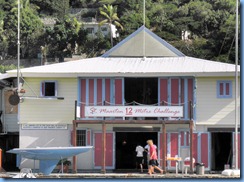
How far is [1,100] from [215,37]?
5468 centimetres

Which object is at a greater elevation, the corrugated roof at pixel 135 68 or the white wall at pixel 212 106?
the corrugated roof at pixel 135 68

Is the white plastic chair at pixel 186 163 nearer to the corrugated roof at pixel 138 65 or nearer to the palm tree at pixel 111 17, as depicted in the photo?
the corrugated roof at pixel 138 65

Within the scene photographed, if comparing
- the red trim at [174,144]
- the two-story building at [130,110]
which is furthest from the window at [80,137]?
the red trim at [174,144]

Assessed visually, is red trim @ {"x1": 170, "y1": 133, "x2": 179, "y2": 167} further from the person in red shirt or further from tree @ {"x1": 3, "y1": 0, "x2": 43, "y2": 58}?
tree @ {"x1": 3, "y1": 0, "x2": 43, "y2": 58}

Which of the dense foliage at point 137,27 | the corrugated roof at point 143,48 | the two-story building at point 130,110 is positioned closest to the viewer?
the two-story building at point 130,110

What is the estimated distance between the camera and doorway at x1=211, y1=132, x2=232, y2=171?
A: 39.8m

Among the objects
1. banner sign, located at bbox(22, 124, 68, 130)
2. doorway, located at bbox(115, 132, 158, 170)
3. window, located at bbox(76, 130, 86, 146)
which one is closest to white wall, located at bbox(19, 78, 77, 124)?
banner sign, located at bbox(22, 124, 68, 130)

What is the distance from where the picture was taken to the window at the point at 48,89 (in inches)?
1576

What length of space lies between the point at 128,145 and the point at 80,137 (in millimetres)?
2296

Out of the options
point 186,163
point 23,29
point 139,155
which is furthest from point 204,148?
point 23,29

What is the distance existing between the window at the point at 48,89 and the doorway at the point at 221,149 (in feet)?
24.6

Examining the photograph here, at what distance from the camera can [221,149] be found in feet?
132

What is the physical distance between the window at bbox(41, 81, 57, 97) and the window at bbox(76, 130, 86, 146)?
2.08 meters

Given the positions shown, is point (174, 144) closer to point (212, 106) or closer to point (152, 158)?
point (212, 106)
